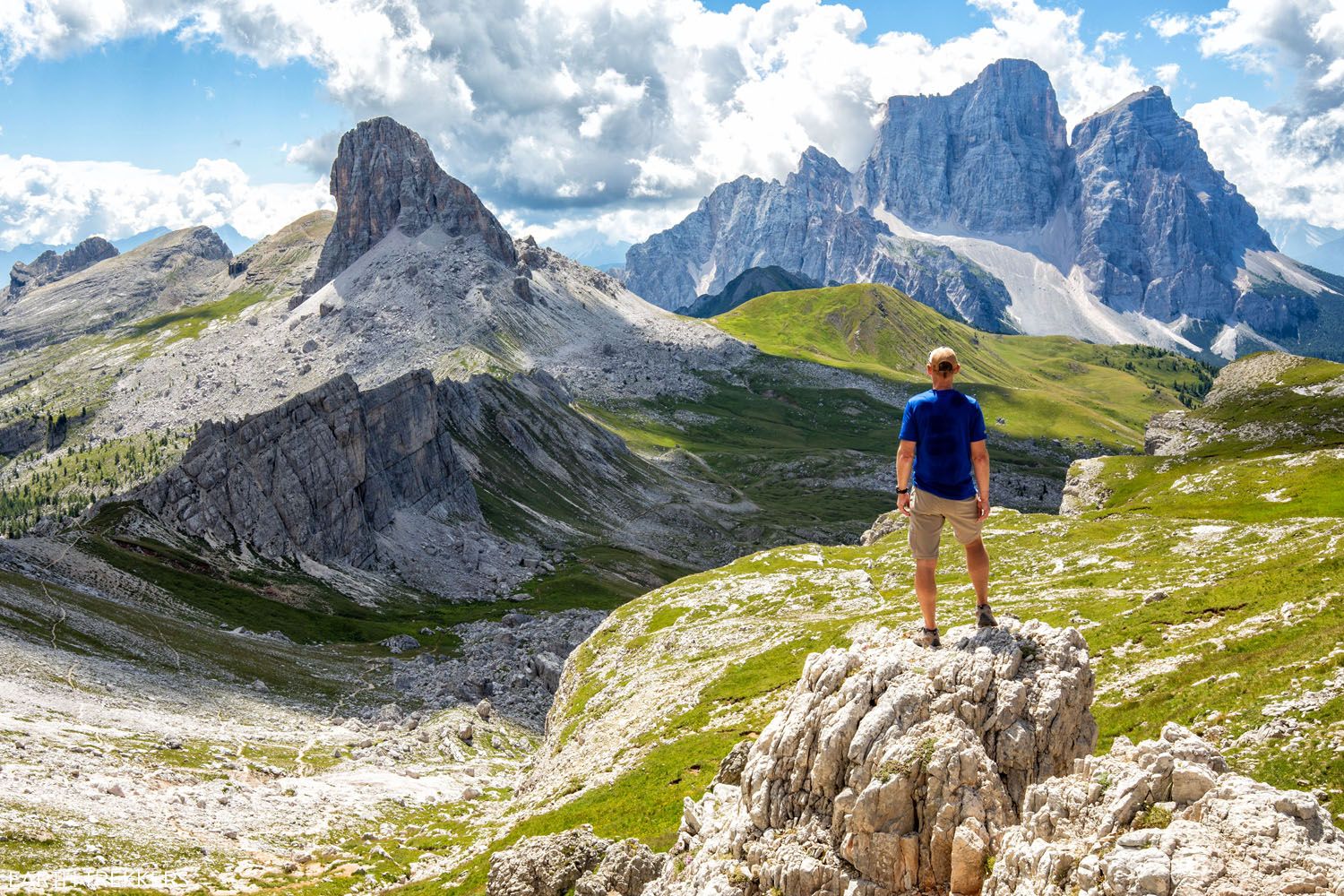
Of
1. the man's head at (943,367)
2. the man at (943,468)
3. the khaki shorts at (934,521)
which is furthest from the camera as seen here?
the khaki shorts at (934,521)

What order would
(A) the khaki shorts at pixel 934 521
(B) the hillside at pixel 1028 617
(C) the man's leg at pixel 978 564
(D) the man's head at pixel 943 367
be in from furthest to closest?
(B) the hillside at pixel 1028 617 < (C) the man's leg at pixel 978 564 < (A) the khaki shorts at pixel 934 521 < (D) the man's head at pixel 943 367

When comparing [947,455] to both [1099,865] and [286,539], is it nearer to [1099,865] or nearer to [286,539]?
[1099,865]

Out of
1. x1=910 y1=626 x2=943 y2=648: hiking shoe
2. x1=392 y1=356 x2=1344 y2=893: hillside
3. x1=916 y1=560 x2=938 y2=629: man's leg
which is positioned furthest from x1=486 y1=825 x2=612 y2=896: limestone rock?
x1=916 y1=560 x2=938 y2=629: man's leg

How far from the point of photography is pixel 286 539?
441 ft

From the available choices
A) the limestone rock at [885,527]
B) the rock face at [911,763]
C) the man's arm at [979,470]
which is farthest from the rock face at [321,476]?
the man's arm at [979,470]

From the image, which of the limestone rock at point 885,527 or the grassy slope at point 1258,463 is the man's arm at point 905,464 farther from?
the limestone rock at point 885,527

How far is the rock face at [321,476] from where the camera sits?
128500 millimetres

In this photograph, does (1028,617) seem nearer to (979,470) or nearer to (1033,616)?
(1033,616)

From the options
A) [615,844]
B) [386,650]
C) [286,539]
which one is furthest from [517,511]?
[615,844]

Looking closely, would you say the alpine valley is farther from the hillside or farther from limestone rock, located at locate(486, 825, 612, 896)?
the hillside

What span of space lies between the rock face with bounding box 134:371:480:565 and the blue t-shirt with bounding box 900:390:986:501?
12739 cm

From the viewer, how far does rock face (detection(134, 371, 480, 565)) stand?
422 ft

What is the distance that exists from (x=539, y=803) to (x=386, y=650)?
68.5 meters

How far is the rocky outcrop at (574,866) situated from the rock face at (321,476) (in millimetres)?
108813
